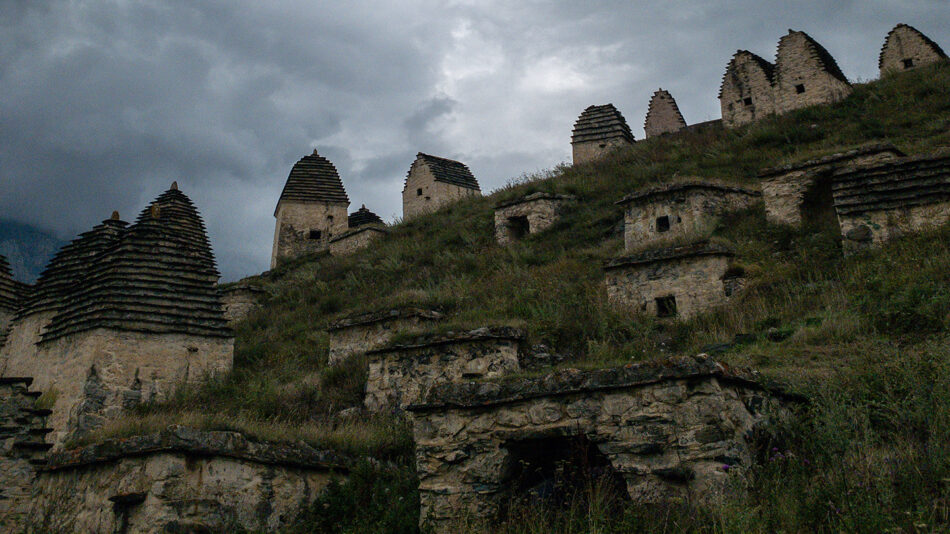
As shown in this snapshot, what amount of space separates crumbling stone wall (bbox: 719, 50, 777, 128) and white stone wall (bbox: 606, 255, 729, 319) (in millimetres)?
16225

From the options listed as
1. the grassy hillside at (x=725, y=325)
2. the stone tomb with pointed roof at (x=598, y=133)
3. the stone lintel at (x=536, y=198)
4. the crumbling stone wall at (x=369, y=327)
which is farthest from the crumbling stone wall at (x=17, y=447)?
the stone tomb with pointed roof at (x=598, y=133)

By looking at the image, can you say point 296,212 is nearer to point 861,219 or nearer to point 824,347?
point 861,219

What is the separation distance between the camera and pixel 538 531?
206 inches

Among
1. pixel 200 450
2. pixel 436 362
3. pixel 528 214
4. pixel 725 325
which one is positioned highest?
pixel 528 214

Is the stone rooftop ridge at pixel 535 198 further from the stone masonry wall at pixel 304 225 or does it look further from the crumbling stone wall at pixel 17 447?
the crumbling stone wall at pixel 17 447

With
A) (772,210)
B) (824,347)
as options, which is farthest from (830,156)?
(824,347)

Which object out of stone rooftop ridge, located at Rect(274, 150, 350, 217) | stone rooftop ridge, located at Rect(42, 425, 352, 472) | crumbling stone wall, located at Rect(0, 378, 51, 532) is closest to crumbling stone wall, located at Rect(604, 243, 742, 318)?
stone rooftop ridge, located at Rect(42, 425, 352, 472)

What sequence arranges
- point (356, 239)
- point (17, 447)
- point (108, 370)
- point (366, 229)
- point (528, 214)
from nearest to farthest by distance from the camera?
point (17, 447) < point (108, 370) < point (528, 214) < point (366, 229) < point (356, 239)

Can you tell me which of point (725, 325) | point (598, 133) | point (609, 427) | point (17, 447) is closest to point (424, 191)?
point (598, 133)

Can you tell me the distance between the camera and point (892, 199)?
38.7 feet

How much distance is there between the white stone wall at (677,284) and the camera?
1253 centimetres

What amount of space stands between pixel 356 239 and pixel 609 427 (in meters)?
23.7

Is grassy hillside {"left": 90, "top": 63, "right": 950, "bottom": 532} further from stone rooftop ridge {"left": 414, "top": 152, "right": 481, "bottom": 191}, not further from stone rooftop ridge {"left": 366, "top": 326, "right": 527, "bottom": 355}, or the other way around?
stone rooftop ridge {"left": 414, "top": 152, "right": 481, "bottom": 191}

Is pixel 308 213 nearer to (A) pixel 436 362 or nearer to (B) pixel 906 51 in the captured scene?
(A) pixel 436 362
